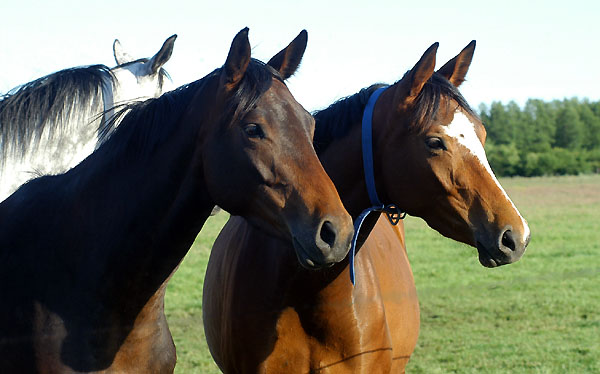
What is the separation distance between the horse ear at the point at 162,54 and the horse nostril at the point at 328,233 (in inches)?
83.7

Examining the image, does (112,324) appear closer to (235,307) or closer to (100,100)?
(235,307)

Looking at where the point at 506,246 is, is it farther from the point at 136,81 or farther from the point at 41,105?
the point at 136,81

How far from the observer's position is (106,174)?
2.32 metres

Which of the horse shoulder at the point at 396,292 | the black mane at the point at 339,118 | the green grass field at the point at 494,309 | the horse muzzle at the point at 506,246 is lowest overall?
the green grass field at the point at 494,309

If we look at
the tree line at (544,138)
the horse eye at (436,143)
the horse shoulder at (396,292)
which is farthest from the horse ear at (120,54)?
the tree line at (544,138)

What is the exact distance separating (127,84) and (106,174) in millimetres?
1403

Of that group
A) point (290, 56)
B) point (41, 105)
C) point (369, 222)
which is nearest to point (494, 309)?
point (369, 222)

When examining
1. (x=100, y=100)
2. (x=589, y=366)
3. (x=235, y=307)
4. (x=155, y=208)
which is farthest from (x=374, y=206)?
(x=589, y=366)

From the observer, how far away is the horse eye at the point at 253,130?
2.14m

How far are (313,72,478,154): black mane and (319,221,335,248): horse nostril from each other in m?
0.89

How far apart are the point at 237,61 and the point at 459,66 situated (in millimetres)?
1361

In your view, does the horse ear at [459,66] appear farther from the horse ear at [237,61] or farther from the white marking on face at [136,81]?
the white marking on face at [136,81]

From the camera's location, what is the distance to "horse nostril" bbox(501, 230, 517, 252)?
2566 millimetres

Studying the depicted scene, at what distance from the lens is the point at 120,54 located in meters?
4.67
